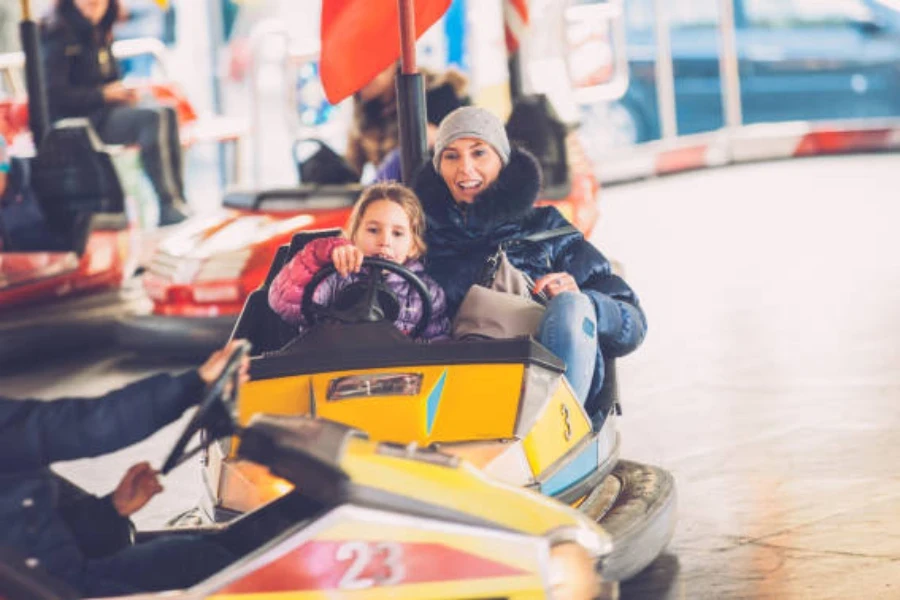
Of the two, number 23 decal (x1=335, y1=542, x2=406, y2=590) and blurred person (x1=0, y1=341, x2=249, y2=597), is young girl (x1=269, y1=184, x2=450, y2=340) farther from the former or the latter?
number 23 decal (x1=335, y1=542, x2=406, y2=590)

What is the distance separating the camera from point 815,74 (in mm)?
10914

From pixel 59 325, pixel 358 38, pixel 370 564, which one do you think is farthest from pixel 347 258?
pixel 59 325

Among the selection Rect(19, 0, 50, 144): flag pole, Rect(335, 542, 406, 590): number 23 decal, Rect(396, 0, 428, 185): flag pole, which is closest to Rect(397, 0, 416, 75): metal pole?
Rect(396, 0, 428, 185): flag pole

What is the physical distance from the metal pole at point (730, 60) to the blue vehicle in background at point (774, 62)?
0.06 m

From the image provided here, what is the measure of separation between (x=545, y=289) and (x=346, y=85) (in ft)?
4.53

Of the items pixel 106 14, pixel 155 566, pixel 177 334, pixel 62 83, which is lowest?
pixel 177 334

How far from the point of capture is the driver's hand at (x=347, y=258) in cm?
308

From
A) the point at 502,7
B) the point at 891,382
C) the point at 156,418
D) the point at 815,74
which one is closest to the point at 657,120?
the point at 815,74

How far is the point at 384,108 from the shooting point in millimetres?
5730

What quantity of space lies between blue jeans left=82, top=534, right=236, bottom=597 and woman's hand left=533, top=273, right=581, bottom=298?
914mm

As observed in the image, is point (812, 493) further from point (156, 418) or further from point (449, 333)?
point (156, 418)

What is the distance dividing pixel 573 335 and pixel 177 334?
2604mm

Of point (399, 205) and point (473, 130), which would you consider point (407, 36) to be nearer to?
point (473, 130)

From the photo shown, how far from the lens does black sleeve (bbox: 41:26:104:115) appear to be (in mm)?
7152
